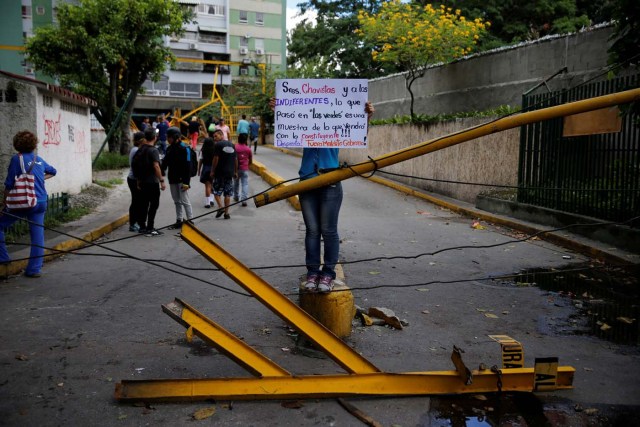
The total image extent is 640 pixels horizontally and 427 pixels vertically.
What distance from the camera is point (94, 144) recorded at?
24750mm

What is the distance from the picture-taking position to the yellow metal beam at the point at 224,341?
12.5 ft

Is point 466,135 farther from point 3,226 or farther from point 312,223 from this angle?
point 3,226

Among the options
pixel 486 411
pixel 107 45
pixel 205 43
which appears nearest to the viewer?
pixel 486 411

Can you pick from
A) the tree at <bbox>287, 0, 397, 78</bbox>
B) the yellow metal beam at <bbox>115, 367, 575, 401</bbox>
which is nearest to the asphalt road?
the yellow metal beam at <bbox>115, 367, 575, 401</bbox>

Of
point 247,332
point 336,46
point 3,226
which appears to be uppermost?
point 336,46

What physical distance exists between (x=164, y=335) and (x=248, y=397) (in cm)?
163

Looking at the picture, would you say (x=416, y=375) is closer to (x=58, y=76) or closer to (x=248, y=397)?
(x=248, y=397)

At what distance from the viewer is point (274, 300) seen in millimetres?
3881

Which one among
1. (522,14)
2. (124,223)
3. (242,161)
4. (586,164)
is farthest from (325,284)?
(522,14)

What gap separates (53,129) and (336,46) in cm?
2324

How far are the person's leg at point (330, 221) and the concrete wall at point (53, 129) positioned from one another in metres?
7.82

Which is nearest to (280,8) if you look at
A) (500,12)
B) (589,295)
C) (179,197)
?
(500,12)

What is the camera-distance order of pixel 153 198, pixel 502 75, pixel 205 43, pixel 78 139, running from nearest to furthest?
pixel 153 198, pixel 78 139, pixel 502 75, pixel 205 43

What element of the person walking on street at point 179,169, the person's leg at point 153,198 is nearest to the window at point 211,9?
the person walking on street at point 179,169
